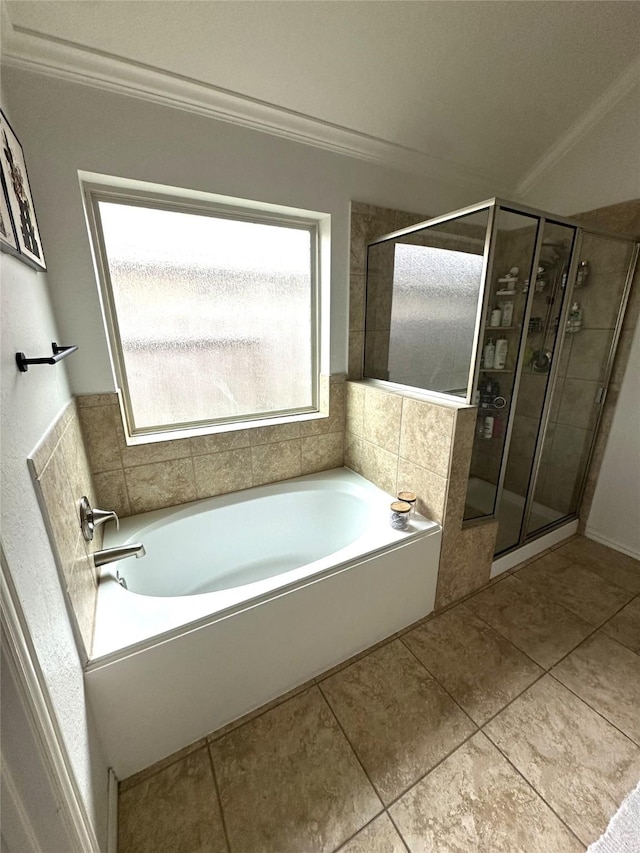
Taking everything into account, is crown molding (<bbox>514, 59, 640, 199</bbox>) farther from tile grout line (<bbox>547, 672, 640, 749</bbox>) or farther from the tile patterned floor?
tile grout line (<bbox>547, 672, 640, 749</bbox>)

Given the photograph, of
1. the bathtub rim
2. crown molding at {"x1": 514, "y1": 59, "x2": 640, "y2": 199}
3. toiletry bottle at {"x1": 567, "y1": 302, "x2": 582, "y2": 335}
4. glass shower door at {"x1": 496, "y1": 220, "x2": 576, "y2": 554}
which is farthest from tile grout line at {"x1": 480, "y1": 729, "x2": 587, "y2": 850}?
crown molding at {"x1": 514, "y1": 59, "x2": 640, "y2": 199}

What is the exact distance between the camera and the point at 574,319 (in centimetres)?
187

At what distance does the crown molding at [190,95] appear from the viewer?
43.1 inches

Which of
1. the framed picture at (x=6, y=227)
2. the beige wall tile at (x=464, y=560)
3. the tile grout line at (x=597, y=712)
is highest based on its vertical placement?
the framed picture at (x=6, y=227)

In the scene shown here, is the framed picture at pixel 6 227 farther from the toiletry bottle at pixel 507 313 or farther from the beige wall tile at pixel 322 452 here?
the toiletry bottle at pixel 507 313

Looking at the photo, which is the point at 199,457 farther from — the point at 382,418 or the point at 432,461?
the point at 432,461

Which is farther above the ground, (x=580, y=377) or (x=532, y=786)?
(x=580, y=377)

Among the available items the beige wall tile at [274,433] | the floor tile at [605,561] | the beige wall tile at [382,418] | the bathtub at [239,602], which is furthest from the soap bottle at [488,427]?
the floor tile at [605,561]

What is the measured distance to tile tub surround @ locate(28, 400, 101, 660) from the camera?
82 cm

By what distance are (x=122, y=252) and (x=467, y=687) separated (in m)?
2.32

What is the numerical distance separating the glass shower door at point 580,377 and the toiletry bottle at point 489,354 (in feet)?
1.88

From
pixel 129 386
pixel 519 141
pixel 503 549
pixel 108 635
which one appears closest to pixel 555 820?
pixel 503 549

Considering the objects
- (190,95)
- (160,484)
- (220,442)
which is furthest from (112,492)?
(190,95)

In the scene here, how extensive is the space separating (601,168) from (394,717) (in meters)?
2.87
